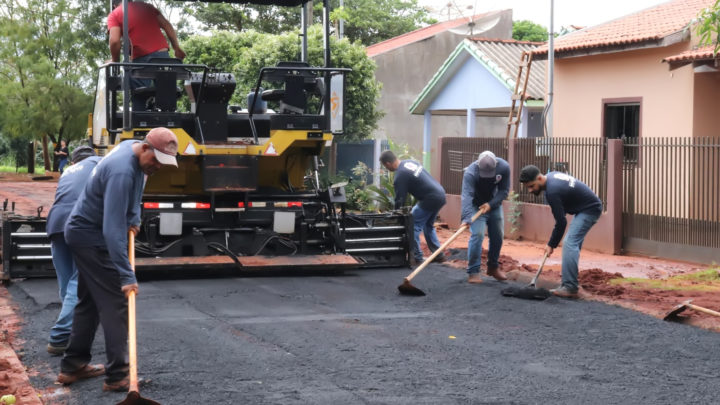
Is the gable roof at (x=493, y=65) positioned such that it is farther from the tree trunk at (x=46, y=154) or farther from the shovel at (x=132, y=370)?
the tree trunk at (x=46, y=154)

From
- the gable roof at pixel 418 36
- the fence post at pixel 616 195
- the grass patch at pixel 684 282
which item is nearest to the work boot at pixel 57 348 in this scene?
the grass patch at pixel 684 282

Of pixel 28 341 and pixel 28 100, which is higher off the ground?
pixel 28 100

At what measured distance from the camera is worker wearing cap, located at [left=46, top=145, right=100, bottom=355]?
7.16m

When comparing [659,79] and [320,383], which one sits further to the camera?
[659,79]

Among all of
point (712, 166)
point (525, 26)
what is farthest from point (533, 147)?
point (525, 26)

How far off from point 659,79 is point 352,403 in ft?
43.0

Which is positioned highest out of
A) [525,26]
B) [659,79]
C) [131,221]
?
[525,26]

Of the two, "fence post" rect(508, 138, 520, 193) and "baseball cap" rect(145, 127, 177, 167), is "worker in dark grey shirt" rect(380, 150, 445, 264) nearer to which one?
"fence post" rect(508, 138, 520, 193)

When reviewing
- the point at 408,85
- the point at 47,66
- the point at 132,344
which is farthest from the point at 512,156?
the point at 47,66

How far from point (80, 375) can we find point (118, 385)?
0.43 m

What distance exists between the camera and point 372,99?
931 inches

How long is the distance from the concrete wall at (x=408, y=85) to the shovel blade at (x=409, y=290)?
862 inches

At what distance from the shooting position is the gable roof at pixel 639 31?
1684cm

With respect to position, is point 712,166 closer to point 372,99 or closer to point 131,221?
point 131,221
